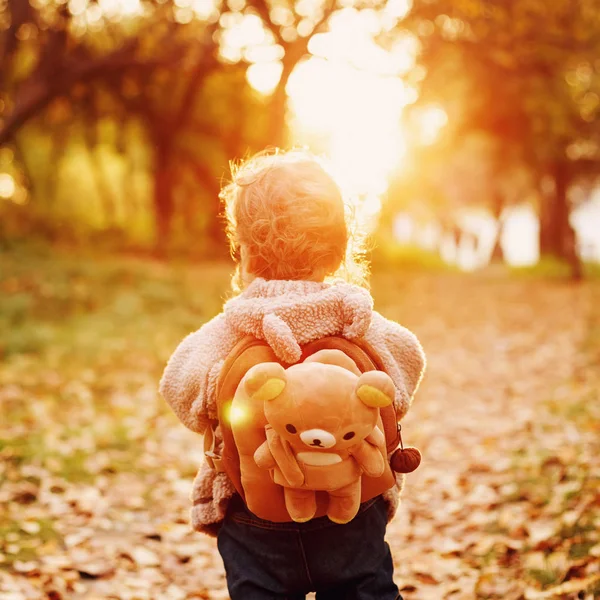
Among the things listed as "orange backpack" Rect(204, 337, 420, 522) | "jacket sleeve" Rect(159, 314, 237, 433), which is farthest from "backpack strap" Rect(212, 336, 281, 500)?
"jacket sleeve" Rect(159, 314, 237, 433)

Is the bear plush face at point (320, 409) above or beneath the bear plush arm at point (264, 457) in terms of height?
above

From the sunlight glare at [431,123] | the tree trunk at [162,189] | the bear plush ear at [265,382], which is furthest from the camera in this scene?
the sunlight glare at [431,123]

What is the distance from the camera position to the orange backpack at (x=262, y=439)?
1.97m

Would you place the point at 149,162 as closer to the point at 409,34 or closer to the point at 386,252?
the point at 386,252

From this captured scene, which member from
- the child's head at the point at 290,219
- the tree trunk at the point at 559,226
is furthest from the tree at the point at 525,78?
the child's head at the point at 290,219

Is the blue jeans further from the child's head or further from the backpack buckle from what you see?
the child's head

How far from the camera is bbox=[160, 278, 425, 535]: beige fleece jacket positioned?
2.00m

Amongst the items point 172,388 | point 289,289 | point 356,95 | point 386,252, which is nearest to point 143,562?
point 172,388

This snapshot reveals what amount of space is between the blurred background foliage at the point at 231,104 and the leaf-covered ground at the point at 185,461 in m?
4.99

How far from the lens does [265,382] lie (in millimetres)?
1794

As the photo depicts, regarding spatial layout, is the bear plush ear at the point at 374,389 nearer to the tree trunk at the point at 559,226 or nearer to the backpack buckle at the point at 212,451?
the backpack buckle at the point at 212,451

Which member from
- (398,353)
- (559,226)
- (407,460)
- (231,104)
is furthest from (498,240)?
(407,460)

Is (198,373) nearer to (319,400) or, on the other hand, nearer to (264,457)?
(264,457)

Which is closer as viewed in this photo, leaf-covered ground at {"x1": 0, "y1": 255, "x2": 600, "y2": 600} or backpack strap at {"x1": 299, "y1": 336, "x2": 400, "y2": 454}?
backpack strap at {"x1": 299, "y1": 336, "x2": 400, "y2": 454}
